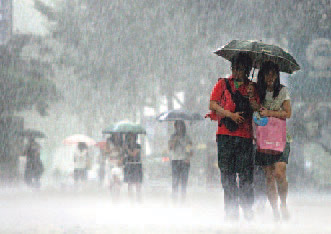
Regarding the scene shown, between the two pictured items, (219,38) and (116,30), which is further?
→ (116,30)

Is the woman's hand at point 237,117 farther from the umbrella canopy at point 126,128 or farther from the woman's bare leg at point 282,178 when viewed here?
the umbrella canopy at point 126,128

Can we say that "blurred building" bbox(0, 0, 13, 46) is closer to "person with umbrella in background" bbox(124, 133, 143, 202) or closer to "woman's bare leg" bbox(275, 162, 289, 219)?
"person with umbrella in background" bbox(124, 133, 143, 202)

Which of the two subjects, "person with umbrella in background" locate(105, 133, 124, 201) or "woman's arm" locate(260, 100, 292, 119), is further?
"person with umbrella in background" locate(105, 133, 124, 201)

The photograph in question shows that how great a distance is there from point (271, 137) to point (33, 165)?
12154 millimetres

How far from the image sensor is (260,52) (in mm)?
8039

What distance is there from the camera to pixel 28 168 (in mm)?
19125

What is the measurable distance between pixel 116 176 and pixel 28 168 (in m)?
6.24

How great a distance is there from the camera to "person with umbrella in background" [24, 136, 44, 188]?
19172 mm

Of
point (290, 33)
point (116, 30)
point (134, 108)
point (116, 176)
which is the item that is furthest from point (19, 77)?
point (116, 176)

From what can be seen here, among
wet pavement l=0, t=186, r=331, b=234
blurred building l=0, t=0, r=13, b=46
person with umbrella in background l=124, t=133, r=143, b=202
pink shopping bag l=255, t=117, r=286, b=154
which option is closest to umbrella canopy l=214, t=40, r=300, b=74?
pink shopping bag l=255, t=117, r=286, b=154

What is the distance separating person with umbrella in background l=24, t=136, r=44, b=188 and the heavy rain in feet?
0.13

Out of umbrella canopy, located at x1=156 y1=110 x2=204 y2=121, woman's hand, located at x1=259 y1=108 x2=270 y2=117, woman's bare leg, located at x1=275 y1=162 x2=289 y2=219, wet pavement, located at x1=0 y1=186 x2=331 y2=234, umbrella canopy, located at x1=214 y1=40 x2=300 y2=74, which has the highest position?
umbrella canopy, located at x1=214 y1=40 x2=300 y2=74

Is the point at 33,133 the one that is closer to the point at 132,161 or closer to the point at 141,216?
the point at 132,161

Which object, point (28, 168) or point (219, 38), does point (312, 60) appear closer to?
point (219, 38)
